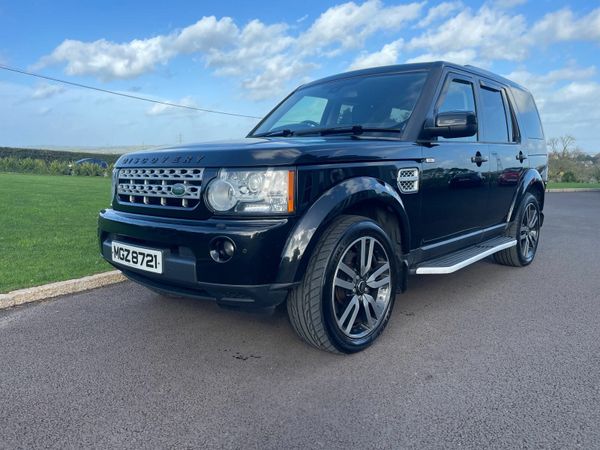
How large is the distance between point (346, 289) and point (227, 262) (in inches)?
33.0

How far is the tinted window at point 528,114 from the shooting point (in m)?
5.18

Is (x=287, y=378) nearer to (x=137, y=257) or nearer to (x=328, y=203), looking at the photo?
(x=328, y=203)

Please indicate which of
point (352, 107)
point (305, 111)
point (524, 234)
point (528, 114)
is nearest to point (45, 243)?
point (305, 111)

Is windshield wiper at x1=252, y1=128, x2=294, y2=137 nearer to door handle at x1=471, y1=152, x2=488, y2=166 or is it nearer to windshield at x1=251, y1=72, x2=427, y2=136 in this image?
windshield at x1=251, y1=72, x2=427, y2=136

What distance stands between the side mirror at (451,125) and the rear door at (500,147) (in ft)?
3.39

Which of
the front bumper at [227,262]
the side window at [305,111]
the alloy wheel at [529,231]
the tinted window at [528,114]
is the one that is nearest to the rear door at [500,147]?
the tinted window at [528,114]

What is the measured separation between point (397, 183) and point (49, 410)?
7.88ft

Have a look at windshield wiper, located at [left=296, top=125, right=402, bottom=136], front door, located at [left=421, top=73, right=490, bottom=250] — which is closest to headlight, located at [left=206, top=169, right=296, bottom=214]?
windshield wiper, located at [left=296, top=125, right=402, bottom=136]

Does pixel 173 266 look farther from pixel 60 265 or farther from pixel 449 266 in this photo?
pixel 60 265

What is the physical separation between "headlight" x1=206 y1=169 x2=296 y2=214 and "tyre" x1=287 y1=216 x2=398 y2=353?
38 centimetres

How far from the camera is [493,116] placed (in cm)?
457

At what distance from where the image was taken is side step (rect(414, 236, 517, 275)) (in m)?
3.44

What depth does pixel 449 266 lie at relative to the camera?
11.5ft

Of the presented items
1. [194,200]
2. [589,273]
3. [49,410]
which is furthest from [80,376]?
[589,273]
